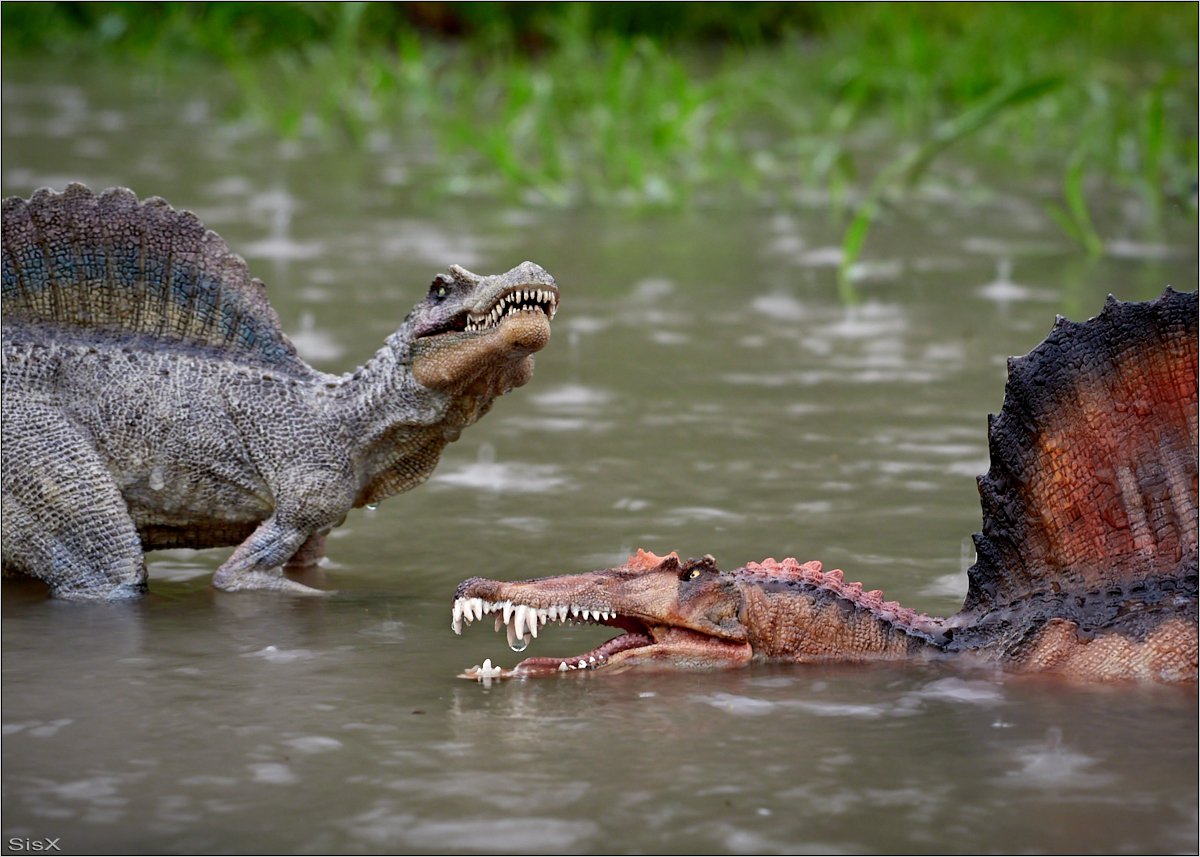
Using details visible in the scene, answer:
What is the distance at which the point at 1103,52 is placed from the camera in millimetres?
18062

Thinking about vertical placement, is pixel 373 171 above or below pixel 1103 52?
below

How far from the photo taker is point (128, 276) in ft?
18.3

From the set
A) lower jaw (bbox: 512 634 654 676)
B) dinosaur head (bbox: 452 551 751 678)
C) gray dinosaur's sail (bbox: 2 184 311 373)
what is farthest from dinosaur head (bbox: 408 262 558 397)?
lower jaw (bbox: 512 634 654 676)

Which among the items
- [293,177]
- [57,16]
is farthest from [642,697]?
[57,16]

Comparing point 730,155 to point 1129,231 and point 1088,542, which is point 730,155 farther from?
point 1088,542

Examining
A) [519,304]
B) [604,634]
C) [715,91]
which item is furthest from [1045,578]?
[715,91]

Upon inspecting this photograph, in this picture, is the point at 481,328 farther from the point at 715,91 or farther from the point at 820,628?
the point at 715,91

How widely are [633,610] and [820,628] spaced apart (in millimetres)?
519

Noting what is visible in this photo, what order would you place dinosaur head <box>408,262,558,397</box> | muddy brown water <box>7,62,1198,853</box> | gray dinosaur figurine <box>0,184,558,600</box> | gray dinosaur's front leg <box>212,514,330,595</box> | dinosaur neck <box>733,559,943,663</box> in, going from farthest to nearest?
gray dinosaur's front leg <box>212,514,330,595</box> → gray dinosaur figurine <box>0,184,558,600</box> → dinosaur head <box>408,262,558,397</box> → dinosaur neck <box>733,559,943,663</box> → muddy brown water <box>7,62,1198,853</box>

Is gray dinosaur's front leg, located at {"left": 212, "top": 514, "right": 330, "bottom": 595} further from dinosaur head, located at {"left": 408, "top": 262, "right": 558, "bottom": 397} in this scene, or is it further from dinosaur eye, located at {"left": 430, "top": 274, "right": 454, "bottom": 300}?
dinosaur eye, located at {"left": 430, "top": 274, "right": 454, "bottom": 300}

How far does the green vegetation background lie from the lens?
1180cm

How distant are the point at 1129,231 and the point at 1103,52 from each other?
7908 mm

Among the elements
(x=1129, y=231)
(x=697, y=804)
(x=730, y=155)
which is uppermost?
(x=730, y=155)

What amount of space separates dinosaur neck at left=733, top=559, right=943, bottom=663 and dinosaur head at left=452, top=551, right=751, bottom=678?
61 millimetres
